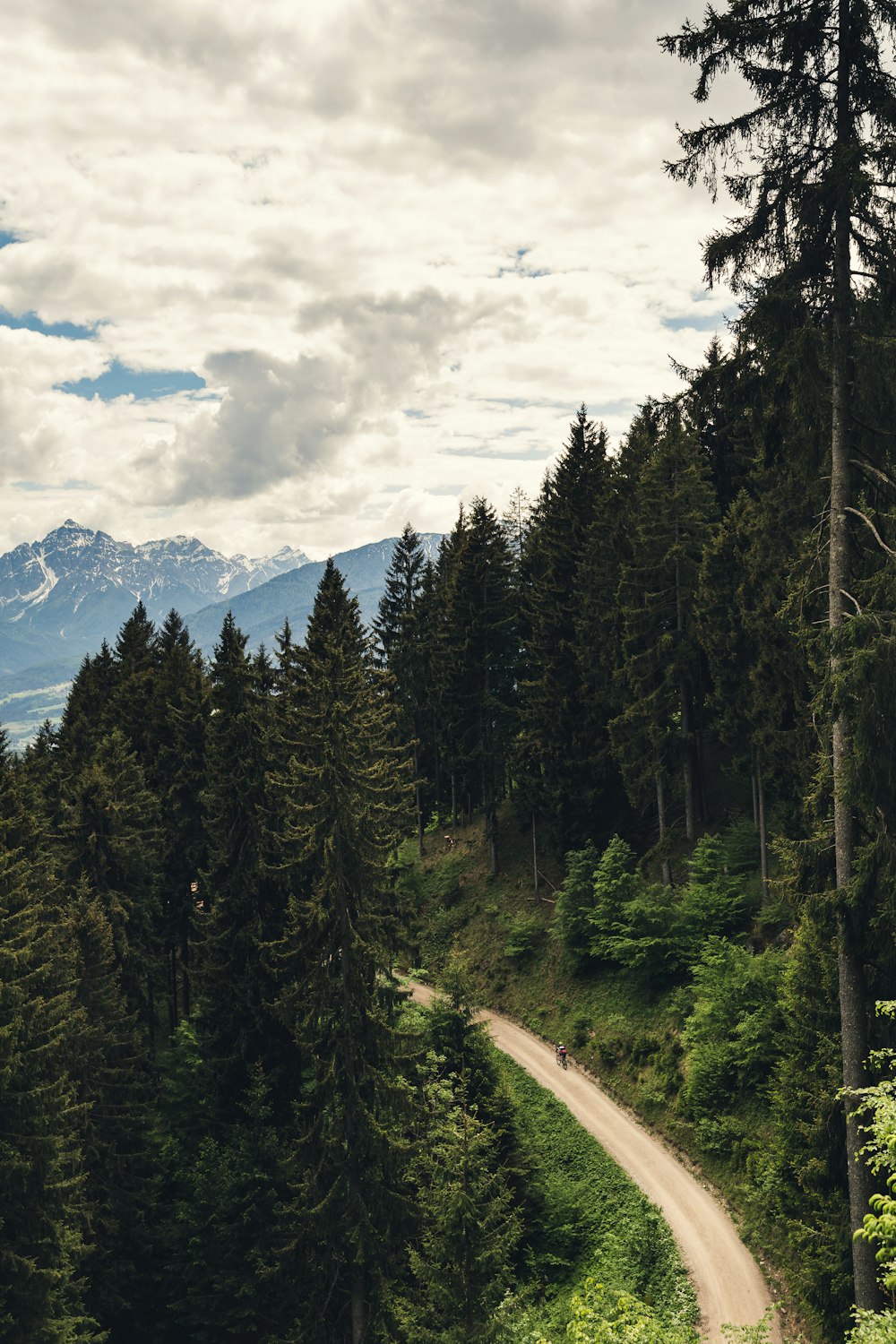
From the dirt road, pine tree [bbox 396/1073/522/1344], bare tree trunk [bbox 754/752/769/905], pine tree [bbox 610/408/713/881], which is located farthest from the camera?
pine tree [bbox 610/408/713/881]

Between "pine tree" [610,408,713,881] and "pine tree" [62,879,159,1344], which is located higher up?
"pine tree" [610,408,713,881]

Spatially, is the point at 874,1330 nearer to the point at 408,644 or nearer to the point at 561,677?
the point at 561,677

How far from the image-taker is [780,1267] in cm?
2020

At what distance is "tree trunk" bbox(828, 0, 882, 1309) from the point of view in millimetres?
11469

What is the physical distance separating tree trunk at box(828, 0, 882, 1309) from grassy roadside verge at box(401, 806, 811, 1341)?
884cm

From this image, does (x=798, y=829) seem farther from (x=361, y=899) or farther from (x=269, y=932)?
(x=269, y=932)

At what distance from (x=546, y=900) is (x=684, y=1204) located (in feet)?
62.2

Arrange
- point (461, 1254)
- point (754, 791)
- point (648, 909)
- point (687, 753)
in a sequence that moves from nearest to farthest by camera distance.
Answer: point (461, 1254) → point (648, 909) → point (754, 791) → point (687, 753)

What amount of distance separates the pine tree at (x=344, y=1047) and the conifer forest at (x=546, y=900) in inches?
4.6

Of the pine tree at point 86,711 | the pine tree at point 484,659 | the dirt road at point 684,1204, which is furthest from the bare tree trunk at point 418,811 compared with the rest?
the dirt road at point 684,1204

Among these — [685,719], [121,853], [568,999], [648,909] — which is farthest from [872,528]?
[568,999]

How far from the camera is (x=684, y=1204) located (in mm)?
23125

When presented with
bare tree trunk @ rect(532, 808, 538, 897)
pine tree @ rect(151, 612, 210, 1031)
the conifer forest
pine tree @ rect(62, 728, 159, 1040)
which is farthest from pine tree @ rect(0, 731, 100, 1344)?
bare tree trunk @ rect(532, 808, 538, 897)

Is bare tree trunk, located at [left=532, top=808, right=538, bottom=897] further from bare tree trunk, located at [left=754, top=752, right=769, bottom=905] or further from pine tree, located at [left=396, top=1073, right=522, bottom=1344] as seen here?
pine tree, located at [left=396, top=1073, right=522, bottom=1344]
